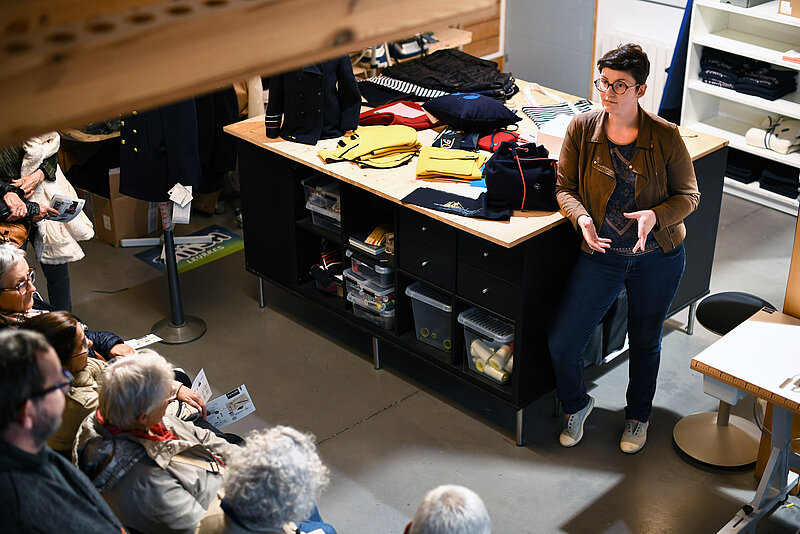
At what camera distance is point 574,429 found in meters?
3.87

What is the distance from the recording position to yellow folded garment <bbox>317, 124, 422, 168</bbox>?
416cm

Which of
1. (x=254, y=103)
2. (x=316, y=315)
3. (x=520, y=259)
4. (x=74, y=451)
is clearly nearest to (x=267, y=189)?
(x=316, y=315)

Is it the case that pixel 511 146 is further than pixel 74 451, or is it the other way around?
pixel 511 146

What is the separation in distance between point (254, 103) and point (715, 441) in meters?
3.42

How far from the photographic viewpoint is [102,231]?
5.71 metres

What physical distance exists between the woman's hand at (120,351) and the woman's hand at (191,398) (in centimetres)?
25

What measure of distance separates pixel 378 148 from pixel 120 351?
155 cm

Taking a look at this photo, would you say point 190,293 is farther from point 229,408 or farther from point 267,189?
point 229,408

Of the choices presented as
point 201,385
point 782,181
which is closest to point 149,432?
point 201,385

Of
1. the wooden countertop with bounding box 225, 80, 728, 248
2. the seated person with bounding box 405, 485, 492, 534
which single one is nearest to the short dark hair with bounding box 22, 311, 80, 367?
the seated person with bounding box 405, 485, 492, 534

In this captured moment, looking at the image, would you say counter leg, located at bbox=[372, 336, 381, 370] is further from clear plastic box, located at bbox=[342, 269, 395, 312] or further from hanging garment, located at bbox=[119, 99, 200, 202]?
hanging garment, located at bbox=[119, 99, 200, 202]

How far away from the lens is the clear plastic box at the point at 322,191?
14.2 feet

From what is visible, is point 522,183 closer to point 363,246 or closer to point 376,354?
point 363,246

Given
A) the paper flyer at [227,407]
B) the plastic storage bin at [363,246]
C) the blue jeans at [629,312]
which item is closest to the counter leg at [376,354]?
the plastic storage bin at [363,246]
